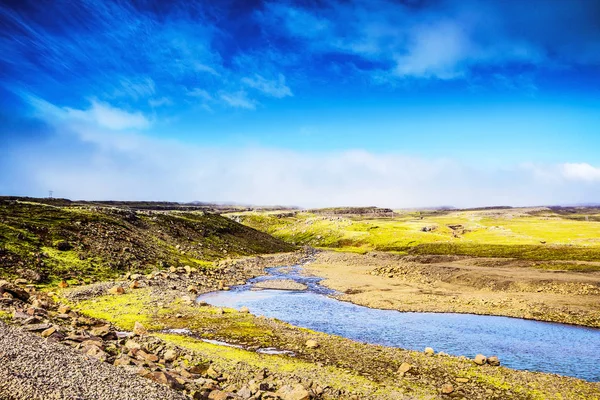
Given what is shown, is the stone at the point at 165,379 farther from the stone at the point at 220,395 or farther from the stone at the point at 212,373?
the stone at the point at 212,373

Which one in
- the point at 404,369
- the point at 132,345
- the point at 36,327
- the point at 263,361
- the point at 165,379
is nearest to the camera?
the point at 165,379

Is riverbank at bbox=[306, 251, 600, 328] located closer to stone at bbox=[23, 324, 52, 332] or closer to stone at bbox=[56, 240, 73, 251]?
stone at bbox=[23, 324, 52, 332]

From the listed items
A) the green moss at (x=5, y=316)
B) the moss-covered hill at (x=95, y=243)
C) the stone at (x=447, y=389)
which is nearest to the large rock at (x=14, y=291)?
the green moss at (x=5, y=316)

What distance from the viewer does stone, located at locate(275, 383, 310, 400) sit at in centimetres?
2911

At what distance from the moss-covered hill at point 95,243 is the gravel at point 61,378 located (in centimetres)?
4760

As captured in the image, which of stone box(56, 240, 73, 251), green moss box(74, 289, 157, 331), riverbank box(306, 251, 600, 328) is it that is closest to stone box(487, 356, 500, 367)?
riverbank box(306, 251, 600, 328)

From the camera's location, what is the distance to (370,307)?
225 ft

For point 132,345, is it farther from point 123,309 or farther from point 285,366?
point 123,309

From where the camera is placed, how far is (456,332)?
5238 centimetres

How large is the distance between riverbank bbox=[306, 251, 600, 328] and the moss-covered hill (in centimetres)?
4366

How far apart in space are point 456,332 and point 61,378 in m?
45.2

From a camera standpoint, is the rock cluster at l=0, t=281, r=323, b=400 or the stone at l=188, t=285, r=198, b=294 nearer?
the rock cluster at l=0, t=281, r=323, b=400

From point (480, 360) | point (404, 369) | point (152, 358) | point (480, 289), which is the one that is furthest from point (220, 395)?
point (480, 289)

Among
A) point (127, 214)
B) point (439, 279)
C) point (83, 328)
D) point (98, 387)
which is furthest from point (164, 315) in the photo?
point (127, 214)
